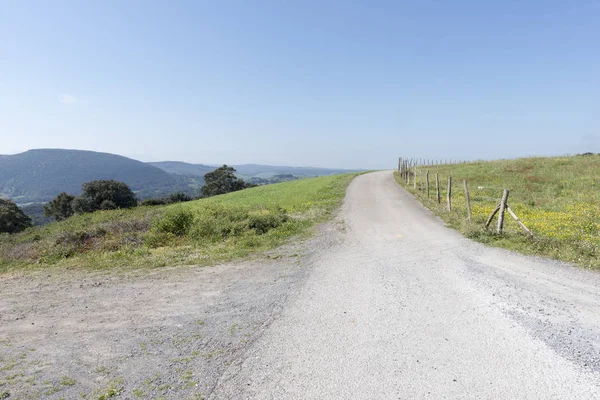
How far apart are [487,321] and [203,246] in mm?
11586

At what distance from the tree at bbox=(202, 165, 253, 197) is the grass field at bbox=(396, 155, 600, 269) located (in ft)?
235

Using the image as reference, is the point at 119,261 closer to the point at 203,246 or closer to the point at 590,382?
the point at 203,246

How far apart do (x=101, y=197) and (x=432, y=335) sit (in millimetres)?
74887

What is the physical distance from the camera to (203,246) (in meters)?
14.4

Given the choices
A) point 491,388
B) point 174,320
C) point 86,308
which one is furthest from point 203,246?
point 491,388

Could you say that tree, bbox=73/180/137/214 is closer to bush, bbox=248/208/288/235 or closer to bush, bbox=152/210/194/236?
bush, bbox=152/210/194/236

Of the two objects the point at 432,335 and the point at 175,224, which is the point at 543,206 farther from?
the point at 175,224

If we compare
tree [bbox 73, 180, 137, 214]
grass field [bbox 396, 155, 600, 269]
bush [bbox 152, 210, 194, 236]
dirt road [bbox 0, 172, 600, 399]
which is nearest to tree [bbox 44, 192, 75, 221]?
tree [bbox 73, 180, 137, 214]

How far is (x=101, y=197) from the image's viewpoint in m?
65.9

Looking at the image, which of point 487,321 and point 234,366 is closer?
point 234,366

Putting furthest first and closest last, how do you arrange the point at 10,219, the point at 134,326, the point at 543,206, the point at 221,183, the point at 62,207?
the point at 221,183
the point at 62,207
the point at 10,219
the point at 543,206
the point at 134,326

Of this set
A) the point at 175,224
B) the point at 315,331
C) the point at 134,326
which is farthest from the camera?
the point at 175,224

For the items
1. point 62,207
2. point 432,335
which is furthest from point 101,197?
point 432,335

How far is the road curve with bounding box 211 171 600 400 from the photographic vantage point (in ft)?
14.8
